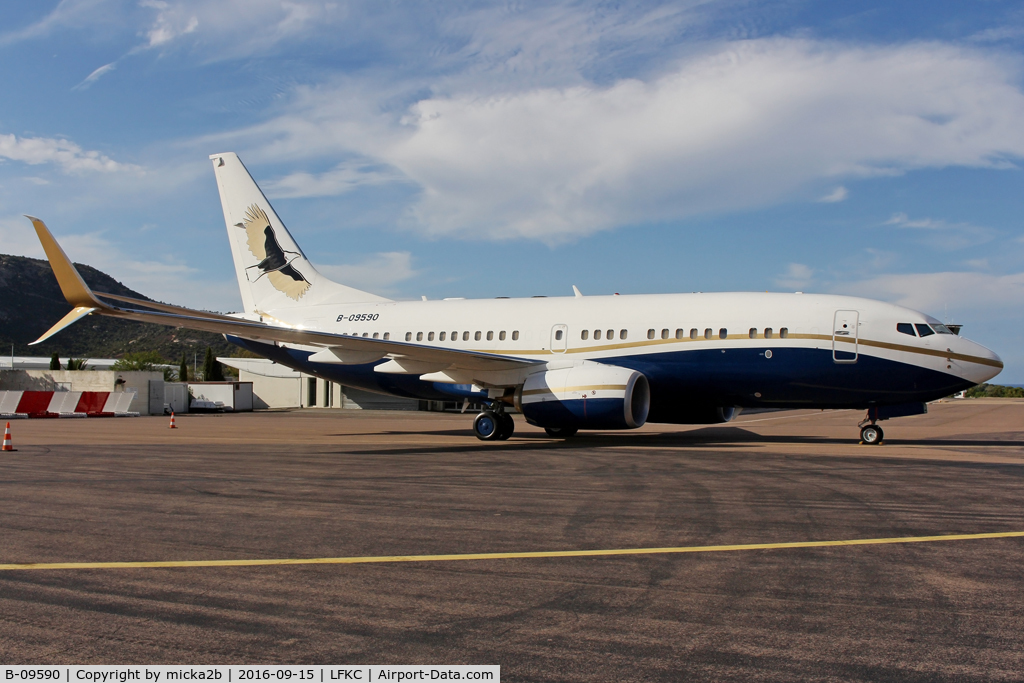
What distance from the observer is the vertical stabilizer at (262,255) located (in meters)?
25.2

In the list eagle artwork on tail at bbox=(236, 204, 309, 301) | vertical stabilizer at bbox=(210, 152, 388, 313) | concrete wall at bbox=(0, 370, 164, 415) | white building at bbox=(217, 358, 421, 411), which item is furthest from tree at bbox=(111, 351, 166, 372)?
eagle artwork on tail at bbox=(236, 204, 309, 301)

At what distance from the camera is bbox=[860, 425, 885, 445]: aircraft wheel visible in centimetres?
1867

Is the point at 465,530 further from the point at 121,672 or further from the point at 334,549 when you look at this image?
the point at 121,672

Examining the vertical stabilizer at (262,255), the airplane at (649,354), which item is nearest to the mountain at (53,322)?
the vertical stabilizer at (262,255)

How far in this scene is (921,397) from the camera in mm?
17516

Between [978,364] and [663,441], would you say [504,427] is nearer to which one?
[663,441]

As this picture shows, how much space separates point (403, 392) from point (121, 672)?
1942 cm

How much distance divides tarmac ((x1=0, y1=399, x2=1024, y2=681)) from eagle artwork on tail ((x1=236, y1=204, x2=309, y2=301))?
526 inches

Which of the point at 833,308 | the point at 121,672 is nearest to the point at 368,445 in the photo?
the point at 833,308

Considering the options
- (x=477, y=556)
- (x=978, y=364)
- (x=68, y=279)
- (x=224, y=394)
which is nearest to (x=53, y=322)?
(x=224, y=394)

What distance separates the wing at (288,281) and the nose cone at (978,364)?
19.8 metres

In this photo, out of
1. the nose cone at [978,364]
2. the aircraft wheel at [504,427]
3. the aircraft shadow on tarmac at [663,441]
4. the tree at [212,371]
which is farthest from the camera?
the tree at [212,371]

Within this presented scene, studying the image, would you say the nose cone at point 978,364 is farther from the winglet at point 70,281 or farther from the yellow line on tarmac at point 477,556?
the winglet at point 70,281

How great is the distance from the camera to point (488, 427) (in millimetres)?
20297
